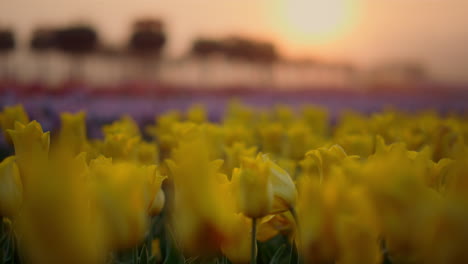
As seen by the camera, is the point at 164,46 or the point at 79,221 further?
the point at 164,46

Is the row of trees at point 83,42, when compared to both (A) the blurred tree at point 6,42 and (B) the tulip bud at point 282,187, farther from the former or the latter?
(B) the tulip bud at point 282,187

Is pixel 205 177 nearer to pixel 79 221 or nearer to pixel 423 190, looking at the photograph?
pixel 79 221

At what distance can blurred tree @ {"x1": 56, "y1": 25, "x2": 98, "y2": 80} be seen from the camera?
8727mm

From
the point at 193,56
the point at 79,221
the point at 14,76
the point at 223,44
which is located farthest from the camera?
the point at 223,44

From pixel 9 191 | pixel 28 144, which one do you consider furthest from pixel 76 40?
pixel 9 191

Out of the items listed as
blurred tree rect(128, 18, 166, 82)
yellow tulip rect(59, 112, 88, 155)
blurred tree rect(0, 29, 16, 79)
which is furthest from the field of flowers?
blurred tree rect(128, 18, 166, 82)

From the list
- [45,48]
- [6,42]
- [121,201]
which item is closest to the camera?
[121,201]

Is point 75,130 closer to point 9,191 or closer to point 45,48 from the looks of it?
point 9,191

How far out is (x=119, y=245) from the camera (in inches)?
25.1

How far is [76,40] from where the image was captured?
908cm

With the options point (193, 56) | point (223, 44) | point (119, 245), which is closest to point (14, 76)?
point (119, 245)

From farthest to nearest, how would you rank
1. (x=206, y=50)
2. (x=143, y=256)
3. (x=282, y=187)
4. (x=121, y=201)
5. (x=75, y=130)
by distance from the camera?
1. (x=206, y=50)
2. (x=75, y=130)
3. (x=143, y=256)
4. (x=282, y=187)
5. (x=121, y=201)

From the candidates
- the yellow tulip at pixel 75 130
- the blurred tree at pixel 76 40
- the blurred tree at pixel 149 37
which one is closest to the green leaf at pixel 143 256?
the yellow tulip at pixel 75 130

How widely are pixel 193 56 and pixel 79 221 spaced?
51.1ft
